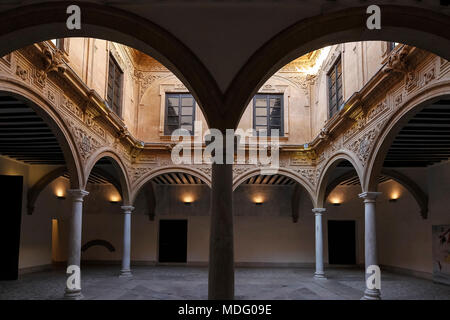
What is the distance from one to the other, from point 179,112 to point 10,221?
24.6ft

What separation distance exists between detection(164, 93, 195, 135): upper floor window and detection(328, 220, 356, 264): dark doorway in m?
8.20

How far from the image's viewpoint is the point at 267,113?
15.5 metres

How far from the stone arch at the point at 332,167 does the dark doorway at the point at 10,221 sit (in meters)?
7.89

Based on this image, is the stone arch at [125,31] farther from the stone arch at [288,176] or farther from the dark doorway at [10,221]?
Answer: the stone arch at [288,176]

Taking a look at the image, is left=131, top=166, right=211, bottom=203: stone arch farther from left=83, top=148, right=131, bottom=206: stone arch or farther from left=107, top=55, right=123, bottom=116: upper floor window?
left=107, top=55, right=123, bottom=116: upper floor window

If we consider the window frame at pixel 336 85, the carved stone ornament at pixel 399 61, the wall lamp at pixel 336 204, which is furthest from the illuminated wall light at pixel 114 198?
the carved stone ornament at pixel 399 61

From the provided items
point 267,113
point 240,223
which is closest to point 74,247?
point 267,113

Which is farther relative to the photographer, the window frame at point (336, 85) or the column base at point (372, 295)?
the window frame at point (336, 85)

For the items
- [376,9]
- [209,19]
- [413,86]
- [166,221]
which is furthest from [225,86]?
[166,221]

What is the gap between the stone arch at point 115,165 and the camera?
9.83 m

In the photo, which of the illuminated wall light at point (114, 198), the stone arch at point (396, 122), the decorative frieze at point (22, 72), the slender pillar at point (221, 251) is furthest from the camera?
the illuminated wall light at point (114, 198)

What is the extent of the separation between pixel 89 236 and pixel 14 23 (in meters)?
15.6

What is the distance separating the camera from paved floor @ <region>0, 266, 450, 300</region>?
984 cm

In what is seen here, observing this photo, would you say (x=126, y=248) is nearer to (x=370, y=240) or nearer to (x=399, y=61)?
(x=370, y=240)
